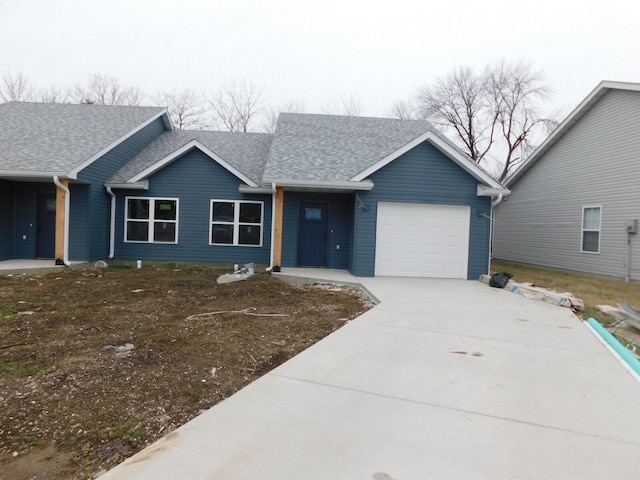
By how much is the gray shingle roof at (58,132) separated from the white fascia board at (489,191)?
445 inches

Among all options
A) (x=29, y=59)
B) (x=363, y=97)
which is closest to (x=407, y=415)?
(x=363, y=97)

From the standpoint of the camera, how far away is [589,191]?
1366cm

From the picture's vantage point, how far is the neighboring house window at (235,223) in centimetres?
1268

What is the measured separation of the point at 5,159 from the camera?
11141 millimetres

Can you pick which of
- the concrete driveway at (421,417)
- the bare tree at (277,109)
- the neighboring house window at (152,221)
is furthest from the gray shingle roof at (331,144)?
the bare tree at (277,109)

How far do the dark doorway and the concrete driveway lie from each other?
11444mm

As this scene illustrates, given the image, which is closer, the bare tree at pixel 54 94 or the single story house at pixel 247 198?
the single story house at pixel 247 198

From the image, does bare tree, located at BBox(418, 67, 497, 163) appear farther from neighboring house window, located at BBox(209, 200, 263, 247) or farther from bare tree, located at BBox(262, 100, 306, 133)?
neighboring house window, located at BBox(209, 200, 263, 247)

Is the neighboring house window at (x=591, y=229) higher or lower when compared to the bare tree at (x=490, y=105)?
lower

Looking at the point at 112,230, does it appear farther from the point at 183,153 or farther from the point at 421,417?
the point at 421,417

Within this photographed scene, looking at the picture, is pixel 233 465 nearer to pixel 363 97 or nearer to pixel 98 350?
pixel 98 350

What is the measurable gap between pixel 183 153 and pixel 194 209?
1.80 meters

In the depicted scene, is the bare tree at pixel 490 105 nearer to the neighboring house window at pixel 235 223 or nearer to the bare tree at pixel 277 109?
the bare tree at pixel 277 109

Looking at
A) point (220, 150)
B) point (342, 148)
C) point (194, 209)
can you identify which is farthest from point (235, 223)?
point (342, 148)
